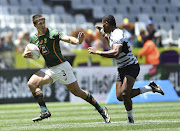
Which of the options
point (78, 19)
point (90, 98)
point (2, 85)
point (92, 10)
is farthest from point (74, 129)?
point (92, 10)

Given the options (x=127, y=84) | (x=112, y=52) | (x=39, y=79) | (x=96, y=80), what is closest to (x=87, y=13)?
(x=96, y=80)

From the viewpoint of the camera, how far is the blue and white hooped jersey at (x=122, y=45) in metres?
8.85

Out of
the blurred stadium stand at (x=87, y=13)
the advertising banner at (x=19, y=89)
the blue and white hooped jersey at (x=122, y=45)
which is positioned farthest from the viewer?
the blurred stadium stand at (x=87, y=13)

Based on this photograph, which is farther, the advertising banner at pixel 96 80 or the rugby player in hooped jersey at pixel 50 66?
the advertising banner at pixel 96 80

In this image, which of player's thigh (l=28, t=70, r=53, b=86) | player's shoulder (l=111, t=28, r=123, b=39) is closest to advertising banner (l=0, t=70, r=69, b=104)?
player's thigh (l=28, t=70, r=53, b=86)

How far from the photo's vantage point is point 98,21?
30.0 meters

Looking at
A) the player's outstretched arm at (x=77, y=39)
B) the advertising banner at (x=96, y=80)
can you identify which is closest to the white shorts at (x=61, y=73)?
the player's outstretched arm at (x=77, y=39)

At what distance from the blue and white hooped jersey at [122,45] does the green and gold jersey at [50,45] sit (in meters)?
1.27

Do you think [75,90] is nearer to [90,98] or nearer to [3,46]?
[90,98]

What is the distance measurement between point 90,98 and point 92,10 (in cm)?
2064

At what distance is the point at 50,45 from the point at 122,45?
5.62ft

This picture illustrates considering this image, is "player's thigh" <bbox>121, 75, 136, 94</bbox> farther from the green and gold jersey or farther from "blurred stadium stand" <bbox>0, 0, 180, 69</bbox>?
"blurred stadium stand" <bbox>0, 0, 180, 69</bbox>

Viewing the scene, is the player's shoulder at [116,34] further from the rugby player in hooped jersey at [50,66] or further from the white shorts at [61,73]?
the white shorts at [61,73]

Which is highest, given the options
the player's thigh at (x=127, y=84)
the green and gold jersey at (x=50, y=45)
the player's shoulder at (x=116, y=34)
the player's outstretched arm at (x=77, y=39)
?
the player's shoulder at (x=116, y=34)
